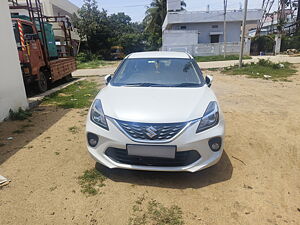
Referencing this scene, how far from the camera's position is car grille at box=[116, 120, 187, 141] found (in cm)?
255

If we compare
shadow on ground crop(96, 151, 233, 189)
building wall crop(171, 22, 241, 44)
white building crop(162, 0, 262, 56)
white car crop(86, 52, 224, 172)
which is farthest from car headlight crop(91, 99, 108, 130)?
building wall crop(171, 22, 241, 44)

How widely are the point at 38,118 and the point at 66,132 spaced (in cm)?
139

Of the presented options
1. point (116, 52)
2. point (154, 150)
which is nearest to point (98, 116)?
point (154, 150)

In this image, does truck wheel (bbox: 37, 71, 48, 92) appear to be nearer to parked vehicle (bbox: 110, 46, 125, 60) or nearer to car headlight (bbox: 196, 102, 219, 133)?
car headlight (bbox: 196, 102, 219, 133)

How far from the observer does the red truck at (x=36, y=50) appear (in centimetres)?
709

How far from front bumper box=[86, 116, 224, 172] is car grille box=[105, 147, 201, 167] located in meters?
0.03

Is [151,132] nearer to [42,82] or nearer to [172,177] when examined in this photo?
[172,177]

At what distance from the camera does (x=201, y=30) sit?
2995 centimetres

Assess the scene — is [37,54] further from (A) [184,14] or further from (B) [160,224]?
(A) [184,14]

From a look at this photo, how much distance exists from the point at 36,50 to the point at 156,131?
6.99 m

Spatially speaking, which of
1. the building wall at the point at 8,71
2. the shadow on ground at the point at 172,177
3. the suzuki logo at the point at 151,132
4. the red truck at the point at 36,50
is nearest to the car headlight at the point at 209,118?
the suzuki logo at the point at 151,132

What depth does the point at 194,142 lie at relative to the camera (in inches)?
102

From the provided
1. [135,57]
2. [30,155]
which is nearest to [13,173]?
[30,155]

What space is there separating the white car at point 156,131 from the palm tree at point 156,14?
34.9 meters
